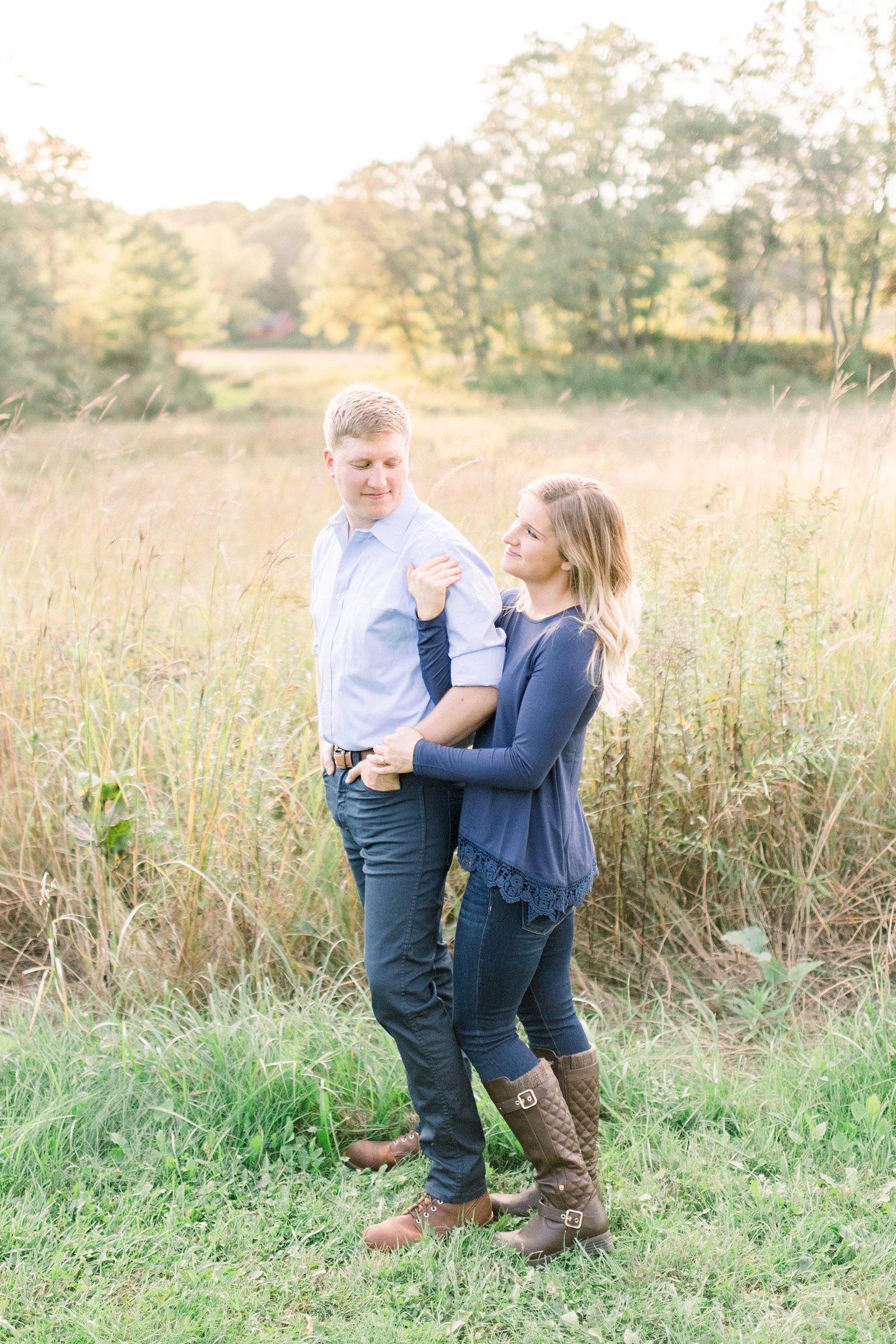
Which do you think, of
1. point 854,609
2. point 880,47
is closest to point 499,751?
point 854,609

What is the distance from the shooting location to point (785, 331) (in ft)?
88.1

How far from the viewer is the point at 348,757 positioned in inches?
86.4

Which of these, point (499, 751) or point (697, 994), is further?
point (697, 994)

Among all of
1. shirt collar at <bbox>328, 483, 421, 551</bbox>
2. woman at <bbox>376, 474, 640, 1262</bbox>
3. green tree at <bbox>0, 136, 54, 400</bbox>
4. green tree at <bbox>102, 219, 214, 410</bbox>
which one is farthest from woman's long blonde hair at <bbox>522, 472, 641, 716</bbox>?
green tree at <bbox>102, 219, 214, 410</bbox>

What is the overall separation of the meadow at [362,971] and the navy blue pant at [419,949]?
20cm

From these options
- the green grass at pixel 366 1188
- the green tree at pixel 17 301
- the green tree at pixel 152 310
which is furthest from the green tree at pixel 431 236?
the green grass at pixel 366 1188

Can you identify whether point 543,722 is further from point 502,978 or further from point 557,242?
point 557,242

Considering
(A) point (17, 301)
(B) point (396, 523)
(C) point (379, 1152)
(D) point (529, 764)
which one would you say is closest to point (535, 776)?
(D) point (529, 764)

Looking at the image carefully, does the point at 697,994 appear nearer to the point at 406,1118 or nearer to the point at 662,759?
the point at 662,759

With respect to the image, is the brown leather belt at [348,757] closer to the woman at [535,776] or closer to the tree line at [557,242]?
the woman at [535,776]

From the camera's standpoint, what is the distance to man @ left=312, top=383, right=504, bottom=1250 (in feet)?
6.79

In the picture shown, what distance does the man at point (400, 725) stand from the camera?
207 centimetres

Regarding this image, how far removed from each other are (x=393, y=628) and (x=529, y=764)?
43cm

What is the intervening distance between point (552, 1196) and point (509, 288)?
2988 cm
